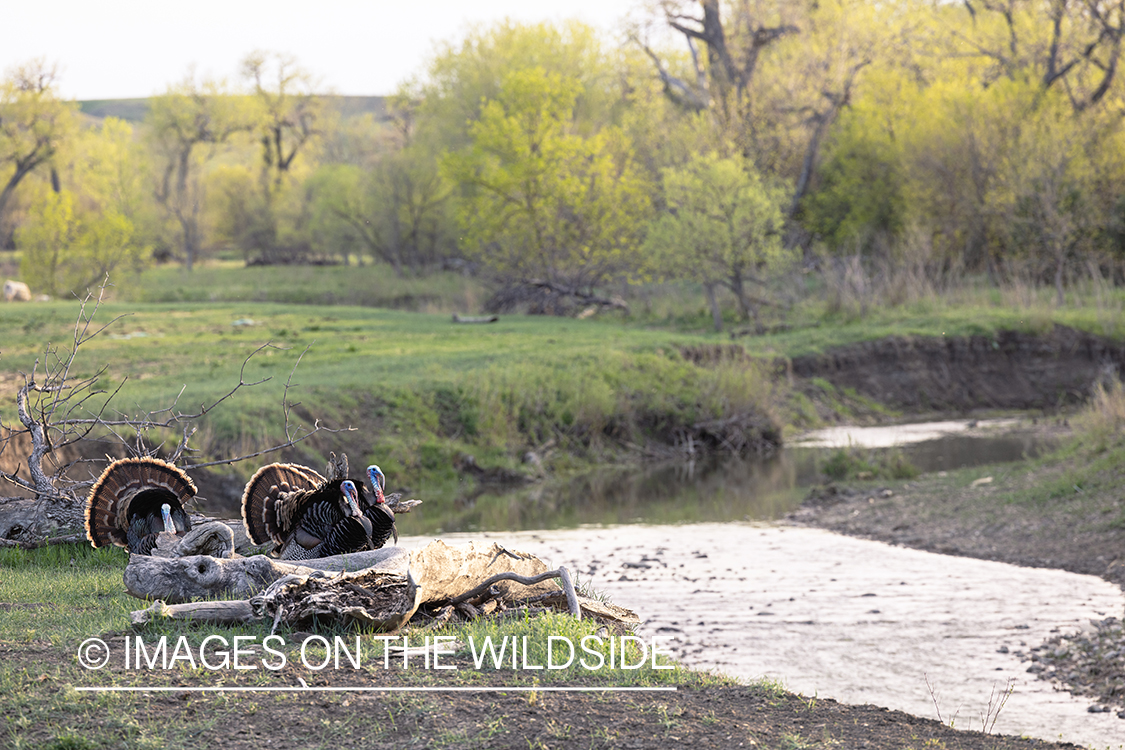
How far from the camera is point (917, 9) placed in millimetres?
50188

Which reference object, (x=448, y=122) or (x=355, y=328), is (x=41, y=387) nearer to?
(x=355, y=328)

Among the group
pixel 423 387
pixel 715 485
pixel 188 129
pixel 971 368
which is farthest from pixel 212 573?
pixel 188 129

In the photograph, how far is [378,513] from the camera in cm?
713

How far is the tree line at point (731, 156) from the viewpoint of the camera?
113 feet

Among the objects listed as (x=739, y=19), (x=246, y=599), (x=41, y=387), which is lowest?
(x=246, y=599)

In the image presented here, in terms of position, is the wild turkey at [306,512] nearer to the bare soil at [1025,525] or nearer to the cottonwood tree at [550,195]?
the bare soil at [1025,525]

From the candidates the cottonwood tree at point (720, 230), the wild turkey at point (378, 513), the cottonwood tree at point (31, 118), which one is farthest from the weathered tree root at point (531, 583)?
the cottonwood tree at point (31, 118)

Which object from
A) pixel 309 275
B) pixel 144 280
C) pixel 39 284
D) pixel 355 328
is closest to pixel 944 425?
pixel 355 328

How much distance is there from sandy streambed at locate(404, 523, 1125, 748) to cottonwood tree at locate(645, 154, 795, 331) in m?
18.0

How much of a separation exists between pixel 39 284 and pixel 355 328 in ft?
58.8

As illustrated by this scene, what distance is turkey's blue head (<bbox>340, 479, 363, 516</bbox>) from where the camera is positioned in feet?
22.9

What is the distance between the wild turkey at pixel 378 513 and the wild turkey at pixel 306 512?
5 cm

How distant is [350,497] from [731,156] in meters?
35.0

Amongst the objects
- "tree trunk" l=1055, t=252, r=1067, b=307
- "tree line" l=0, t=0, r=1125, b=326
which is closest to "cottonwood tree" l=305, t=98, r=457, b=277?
"tree line" l=0, t=0, r=1125, b=326
